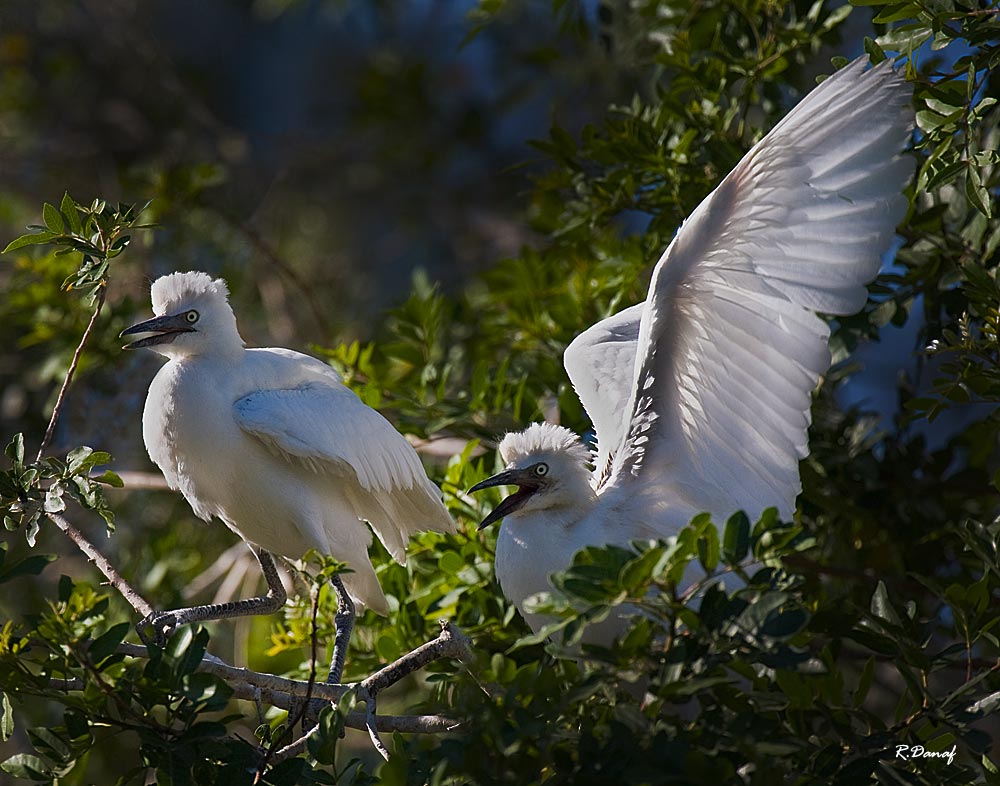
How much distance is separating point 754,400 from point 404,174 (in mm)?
4909

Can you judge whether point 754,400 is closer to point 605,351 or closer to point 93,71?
point 605,351

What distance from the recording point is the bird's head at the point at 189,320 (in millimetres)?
2842

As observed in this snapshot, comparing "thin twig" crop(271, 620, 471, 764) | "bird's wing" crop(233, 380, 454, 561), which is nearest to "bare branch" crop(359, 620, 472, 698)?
"thin twig" crop(271, 620, 471, 764)

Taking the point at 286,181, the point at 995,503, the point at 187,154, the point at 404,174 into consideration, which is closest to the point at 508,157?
the point at 404,174

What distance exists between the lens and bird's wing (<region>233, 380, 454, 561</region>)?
9.01 feet

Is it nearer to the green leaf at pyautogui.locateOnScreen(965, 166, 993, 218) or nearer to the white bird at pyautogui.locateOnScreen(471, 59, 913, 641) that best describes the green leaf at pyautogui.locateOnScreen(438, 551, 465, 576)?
the white bird at pyautogui.locateOnScreen(471, 59, 913, 641)

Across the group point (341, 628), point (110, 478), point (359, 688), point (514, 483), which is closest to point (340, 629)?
point (341, 628)

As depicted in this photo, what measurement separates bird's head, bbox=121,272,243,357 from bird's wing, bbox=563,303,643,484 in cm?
90

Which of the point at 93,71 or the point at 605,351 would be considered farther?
the point at 93,71

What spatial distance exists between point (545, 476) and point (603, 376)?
46cm

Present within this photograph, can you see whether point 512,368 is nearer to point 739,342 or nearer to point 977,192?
point 739,342

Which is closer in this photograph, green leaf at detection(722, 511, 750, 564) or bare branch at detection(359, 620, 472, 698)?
green leaf at detection(722, 511, 750, 564)

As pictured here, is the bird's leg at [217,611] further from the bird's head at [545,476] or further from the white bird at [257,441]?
the bird's head at [545,476]

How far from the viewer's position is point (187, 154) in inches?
249
